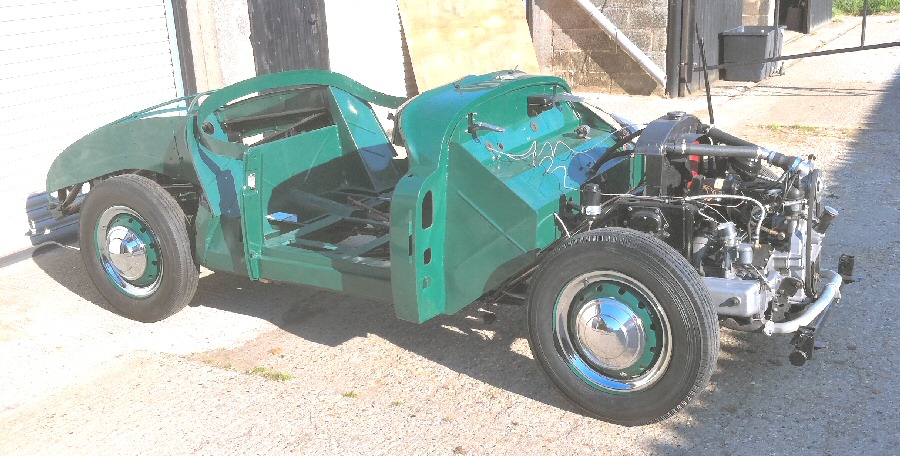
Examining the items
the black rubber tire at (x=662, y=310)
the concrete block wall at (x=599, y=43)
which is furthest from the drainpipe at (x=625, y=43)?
the black rubber tire at (x=662, y=310)

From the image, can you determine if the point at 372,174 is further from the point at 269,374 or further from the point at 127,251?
the point at 269,374

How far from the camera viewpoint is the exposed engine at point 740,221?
4.48 m

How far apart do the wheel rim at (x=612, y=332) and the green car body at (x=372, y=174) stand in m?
0.42

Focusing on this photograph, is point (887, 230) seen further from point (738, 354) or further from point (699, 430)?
point (699, 430)

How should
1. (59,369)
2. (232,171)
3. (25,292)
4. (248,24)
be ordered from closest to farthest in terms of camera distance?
(59,369) → (232,171) → (25,292) → (248,24)

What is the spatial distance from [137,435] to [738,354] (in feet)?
10.3

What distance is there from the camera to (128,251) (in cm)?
591

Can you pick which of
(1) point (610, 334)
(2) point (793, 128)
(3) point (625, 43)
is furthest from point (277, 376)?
(3) point (625, 43)

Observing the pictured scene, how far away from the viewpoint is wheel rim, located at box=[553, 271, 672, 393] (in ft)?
14.0

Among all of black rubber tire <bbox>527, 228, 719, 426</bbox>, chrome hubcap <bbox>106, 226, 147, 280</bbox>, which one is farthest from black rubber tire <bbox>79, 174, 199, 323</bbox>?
black rubber tire <bbox>527, 228, 719, 426</bbox>

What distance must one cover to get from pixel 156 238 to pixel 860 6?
79.7 feet

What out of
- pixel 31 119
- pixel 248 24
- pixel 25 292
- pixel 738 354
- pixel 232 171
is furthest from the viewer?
pixel 248 24

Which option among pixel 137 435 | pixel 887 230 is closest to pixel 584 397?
pixel 137 435

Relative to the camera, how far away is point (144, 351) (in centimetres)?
565
